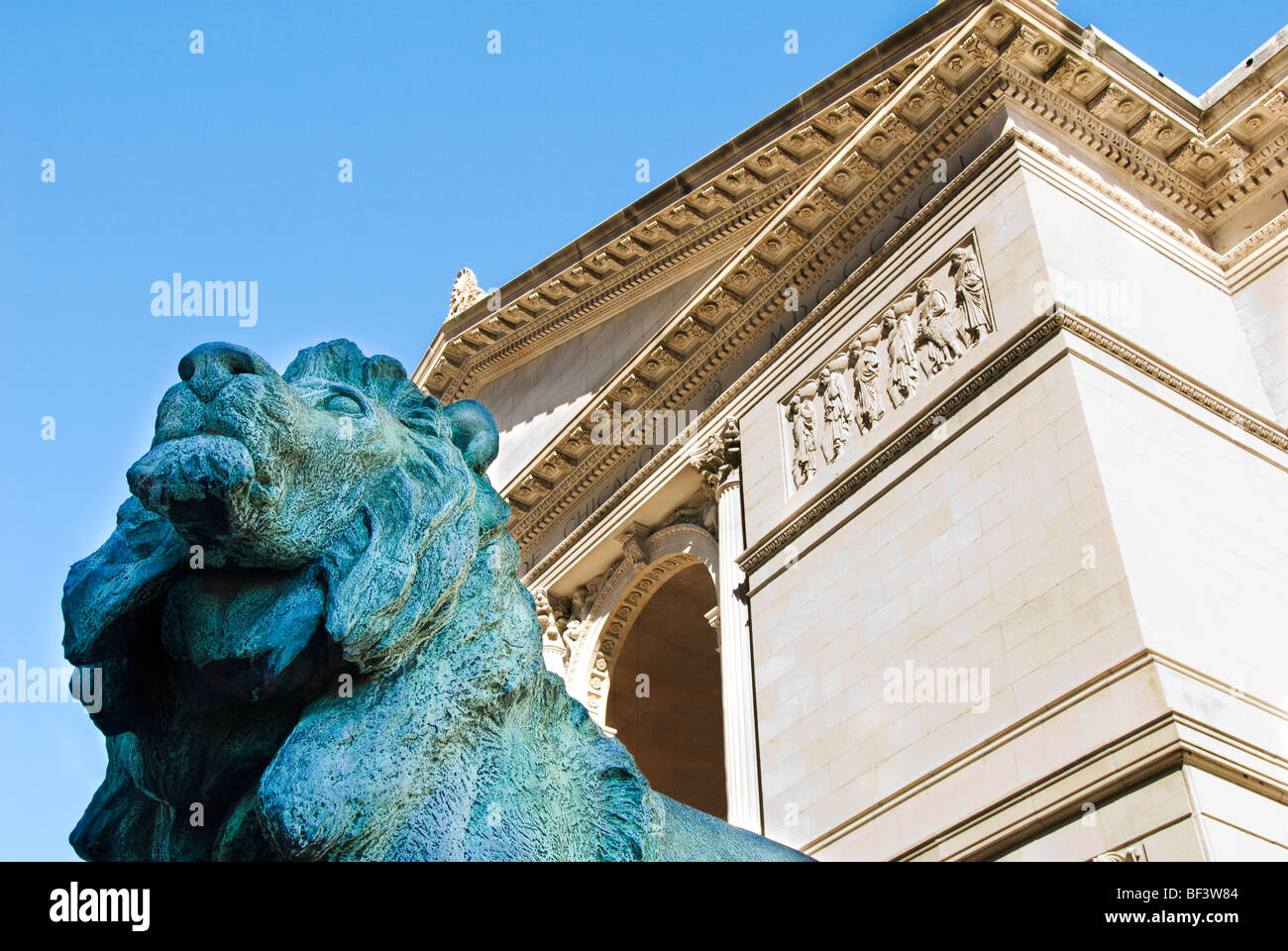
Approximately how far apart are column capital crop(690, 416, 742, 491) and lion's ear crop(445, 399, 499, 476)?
9802 millimetres

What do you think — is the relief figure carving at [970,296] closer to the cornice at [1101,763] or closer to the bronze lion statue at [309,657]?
the cornice at [1101,763]

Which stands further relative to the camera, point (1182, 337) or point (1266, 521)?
point (1182, 337)

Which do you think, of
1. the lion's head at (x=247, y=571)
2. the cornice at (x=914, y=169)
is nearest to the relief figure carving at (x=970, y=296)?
the cornice at (x=914, y=169)

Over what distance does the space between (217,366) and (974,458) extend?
7.62m

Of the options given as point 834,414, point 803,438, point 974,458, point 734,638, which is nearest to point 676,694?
point 734,638

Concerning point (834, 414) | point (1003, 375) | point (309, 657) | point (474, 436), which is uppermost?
point (834, 414)

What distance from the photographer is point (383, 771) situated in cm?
187

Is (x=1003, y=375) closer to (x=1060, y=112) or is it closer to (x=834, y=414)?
(x=834, y=414)

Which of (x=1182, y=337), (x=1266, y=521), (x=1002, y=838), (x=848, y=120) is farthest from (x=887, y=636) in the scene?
(x=848, y=120)

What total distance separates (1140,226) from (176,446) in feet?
33.6

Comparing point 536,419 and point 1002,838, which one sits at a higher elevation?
point 536,419

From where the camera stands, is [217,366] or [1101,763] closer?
[217,366]

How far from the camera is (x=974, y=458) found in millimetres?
8930

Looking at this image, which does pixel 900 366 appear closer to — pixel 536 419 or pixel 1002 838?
pixel 1002 838
